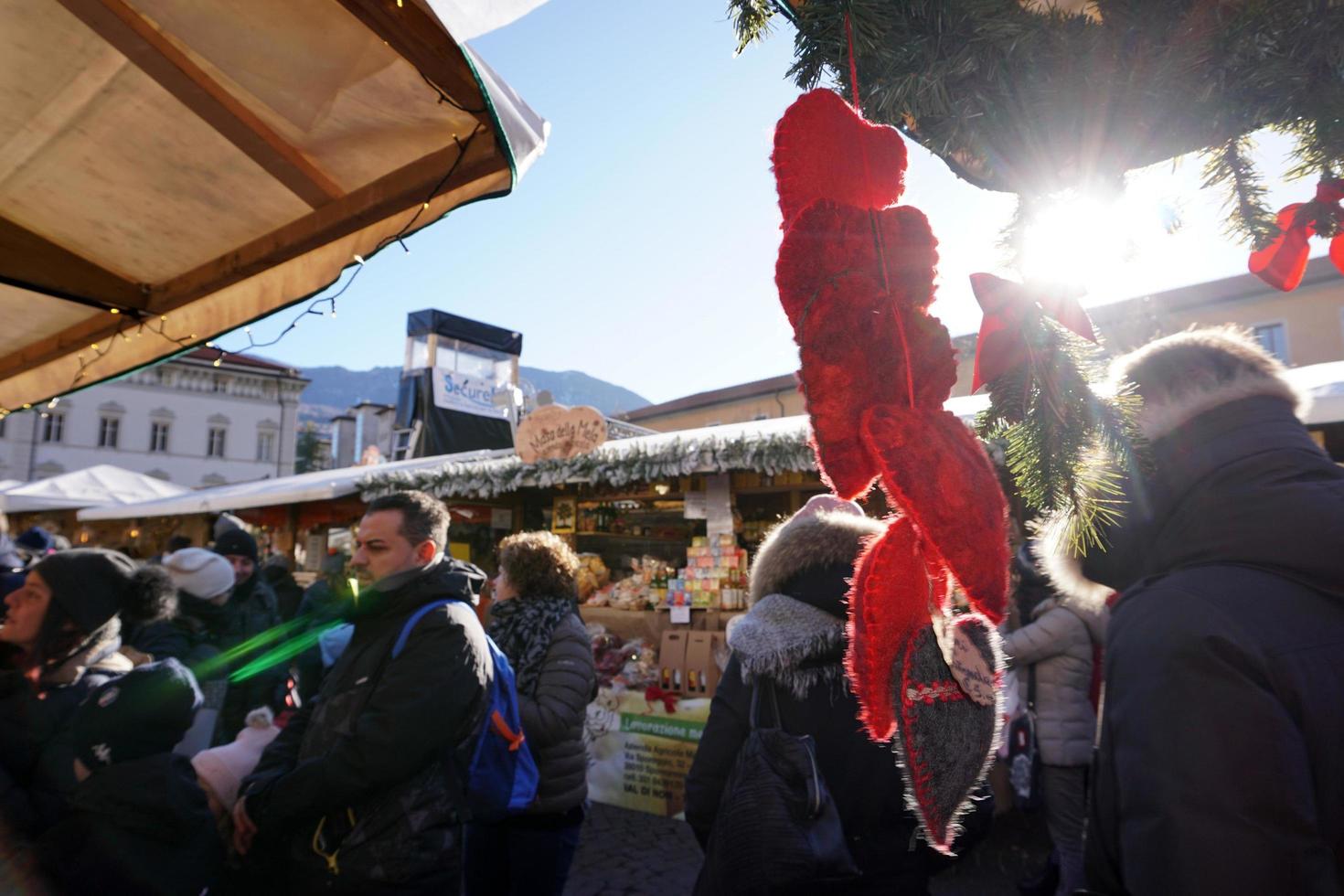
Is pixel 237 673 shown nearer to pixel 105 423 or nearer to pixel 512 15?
pixel 512 15

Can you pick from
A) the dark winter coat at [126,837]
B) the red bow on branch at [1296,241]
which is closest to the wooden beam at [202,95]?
the dark winter coat at [126,837]

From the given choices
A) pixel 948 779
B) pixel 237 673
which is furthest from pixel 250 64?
pixel 237 673

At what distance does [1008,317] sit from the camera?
2.83 feet

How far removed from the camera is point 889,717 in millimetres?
870

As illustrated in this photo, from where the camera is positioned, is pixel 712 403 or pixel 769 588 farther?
pixel 712 403

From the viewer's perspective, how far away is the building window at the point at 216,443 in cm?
3812

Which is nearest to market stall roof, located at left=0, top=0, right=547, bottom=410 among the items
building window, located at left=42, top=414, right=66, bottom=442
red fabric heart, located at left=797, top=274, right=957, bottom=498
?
red fabric heart, located at left=797, top=274, right=957, bottom=498

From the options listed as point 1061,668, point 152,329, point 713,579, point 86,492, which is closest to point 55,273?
point 152,329

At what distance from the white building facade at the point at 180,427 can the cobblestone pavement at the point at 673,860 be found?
34791 millimetres

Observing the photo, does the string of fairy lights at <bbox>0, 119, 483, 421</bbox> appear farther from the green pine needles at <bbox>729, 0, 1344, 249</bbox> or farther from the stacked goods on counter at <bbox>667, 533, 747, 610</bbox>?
the stacked goods on counter at <bbox>667, 533, 747, 610</bbox>

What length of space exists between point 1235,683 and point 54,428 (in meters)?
46.1

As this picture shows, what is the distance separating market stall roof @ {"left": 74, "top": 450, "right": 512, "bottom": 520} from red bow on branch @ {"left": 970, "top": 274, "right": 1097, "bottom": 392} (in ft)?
28.0

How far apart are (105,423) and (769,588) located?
45163 mm

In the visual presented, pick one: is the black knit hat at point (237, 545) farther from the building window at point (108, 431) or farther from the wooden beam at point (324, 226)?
the building window at point (108, 431)
